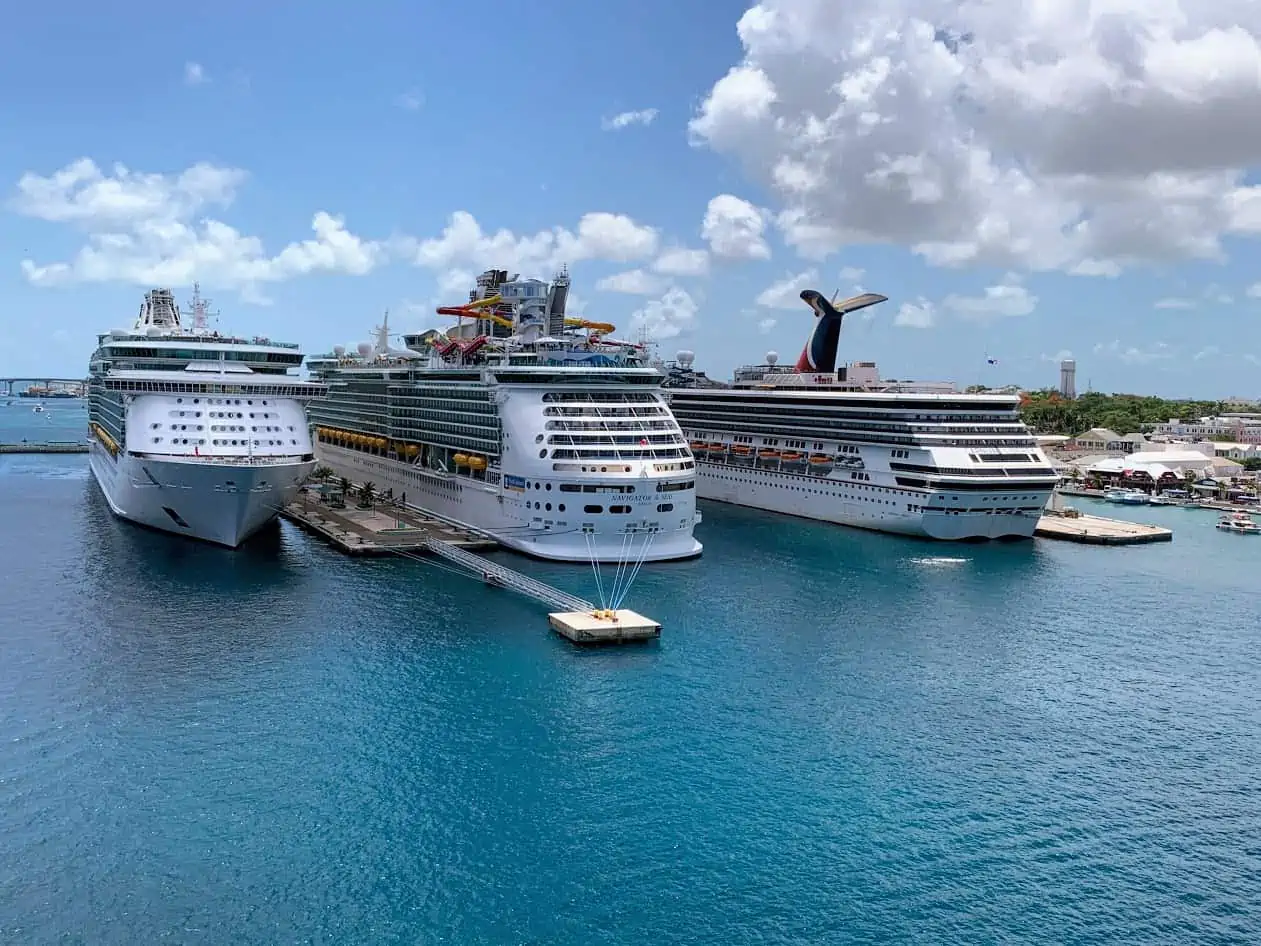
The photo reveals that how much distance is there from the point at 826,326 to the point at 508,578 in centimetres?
5352

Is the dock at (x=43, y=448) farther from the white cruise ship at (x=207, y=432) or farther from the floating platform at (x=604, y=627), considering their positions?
the floating platform at (x=604, y=627)

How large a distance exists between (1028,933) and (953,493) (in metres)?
44.7

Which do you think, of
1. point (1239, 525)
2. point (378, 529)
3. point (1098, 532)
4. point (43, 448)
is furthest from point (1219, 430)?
point (43, 448)

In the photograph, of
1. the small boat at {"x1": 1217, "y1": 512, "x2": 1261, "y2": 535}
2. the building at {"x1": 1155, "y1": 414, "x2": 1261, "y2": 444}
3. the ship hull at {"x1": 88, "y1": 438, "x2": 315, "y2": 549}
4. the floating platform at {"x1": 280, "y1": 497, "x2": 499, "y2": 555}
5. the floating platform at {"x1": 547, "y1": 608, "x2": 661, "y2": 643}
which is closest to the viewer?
the floating platform at {"x1": 547, "y1": 608, "x2": 661, "y2": 643}

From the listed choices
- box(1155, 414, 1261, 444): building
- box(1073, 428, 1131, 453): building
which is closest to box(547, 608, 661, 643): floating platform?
box(1073, 428, 1131, 453): building

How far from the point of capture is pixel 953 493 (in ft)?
208

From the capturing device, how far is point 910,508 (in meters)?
65.1

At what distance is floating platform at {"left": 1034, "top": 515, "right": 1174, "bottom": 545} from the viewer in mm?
69062

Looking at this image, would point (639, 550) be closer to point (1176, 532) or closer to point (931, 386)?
point (931, 386)

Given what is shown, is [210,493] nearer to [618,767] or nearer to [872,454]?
[618,767]

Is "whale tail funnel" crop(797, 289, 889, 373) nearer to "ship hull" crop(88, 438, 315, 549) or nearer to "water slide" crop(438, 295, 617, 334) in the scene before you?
"water slide" crop(438, 295, 617, 334)

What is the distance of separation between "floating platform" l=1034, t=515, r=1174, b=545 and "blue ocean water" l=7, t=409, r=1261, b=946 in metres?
19.9

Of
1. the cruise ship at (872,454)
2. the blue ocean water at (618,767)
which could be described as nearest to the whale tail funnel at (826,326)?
the cruise ship at (872,454)

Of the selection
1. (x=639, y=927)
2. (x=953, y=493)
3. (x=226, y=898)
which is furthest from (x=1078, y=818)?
(x=953, y=493)
